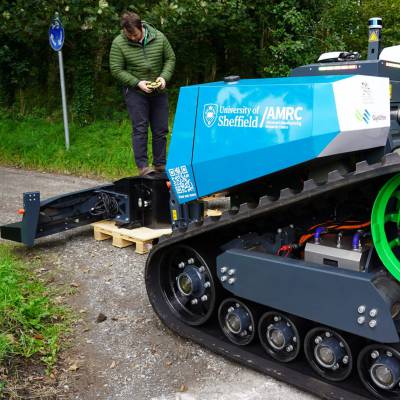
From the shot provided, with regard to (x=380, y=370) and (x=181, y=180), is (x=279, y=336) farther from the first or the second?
(x=181, y=180)

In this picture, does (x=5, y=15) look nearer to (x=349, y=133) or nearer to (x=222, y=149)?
(x=222, y=149)

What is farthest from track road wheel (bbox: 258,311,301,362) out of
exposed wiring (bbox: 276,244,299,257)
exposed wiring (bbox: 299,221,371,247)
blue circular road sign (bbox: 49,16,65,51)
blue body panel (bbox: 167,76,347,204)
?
blue circular road sign (bbox: 49,16,65,51)

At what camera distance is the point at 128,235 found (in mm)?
5117

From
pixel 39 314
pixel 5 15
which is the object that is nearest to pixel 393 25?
pixel 5 15

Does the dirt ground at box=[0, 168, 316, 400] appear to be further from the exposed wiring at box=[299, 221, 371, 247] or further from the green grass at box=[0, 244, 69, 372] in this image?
the exposed wiring at box=[299, 221, 371, 247]

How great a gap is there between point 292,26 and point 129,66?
6778 mm

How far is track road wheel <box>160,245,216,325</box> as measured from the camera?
3449 mm

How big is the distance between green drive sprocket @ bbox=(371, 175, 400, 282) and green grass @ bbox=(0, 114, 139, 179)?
6283 millimetres

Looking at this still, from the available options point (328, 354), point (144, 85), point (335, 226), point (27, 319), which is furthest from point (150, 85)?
point (328, 354)

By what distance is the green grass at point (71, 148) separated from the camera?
29.9 feet

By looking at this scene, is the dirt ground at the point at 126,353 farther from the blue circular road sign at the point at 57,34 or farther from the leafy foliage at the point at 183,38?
the leafy foliage at the point at 183,38

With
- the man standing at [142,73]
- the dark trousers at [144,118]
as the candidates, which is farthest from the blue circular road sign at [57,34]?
the dark trousers at [144,118]

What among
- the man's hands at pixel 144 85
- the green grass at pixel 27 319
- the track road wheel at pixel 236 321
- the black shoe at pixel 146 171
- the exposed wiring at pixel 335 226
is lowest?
the green grass at pixel 27 319

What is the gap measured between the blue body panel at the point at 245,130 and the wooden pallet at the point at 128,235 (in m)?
1.49
